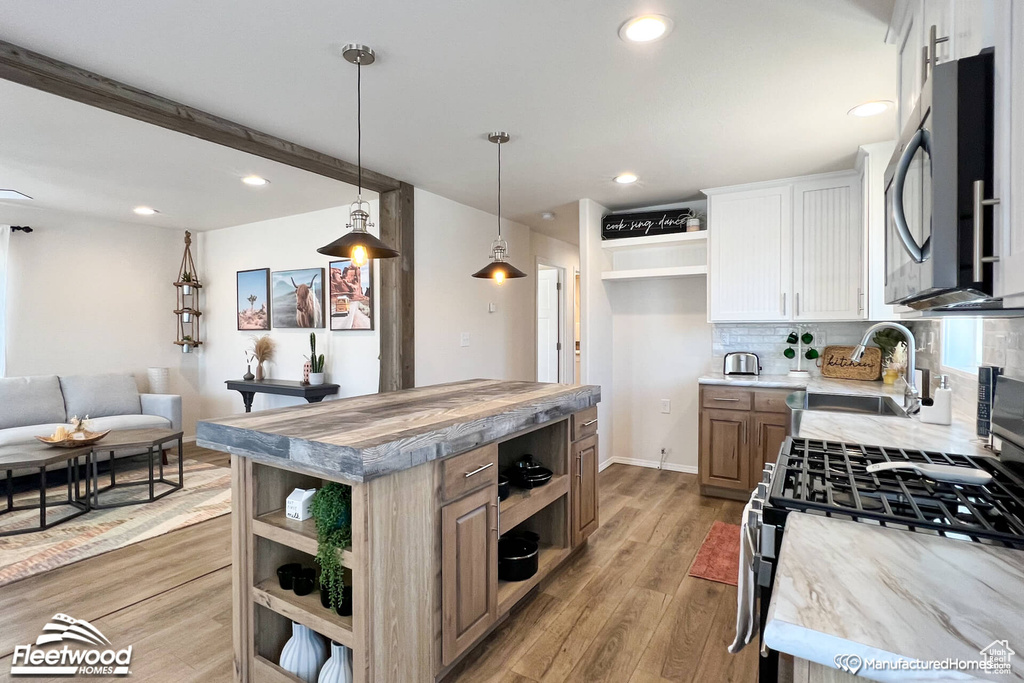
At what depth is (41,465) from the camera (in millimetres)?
3205

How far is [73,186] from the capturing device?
13.4 ft

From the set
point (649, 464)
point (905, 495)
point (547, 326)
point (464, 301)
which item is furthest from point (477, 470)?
point (547, 326)

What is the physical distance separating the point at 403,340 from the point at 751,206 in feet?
9.23

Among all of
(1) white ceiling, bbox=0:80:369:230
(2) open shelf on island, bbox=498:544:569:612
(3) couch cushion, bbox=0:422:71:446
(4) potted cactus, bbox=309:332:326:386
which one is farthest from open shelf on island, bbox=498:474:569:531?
(3) couch cushion, bbox=0:422:71:446

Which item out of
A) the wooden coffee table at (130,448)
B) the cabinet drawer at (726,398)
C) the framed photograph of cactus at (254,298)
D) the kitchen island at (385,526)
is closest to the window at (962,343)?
the cabinet drawer at (726,398)

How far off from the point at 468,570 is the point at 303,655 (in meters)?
0.61

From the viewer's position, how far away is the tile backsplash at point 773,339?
3861 millimetres

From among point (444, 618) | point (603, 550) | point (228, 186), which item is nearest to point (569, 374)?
point (603, 550)

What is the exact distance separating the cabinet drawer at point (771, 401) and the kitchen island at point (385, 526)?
210 cm

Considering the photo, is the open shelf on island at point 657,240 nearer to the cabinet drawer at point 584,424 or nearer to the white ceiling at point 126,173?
the cabinet drawer at point 584,424

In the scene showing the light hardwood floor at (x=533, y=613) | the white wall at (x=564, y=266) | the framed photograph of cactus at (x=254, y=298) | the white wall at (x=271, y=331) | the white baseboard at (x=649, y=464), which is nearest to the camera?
the light hardwood floor at (x=533, y=613)

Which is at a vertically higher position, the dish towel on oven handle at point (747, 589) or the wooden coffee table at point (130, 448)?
the dish towel on oven handle at point (747, 589)

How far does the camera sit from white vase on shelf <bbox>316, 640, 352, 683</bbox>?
63.6 inches

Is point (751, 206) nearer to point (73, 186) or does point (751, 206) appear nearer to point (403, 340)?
point (403, 340)
